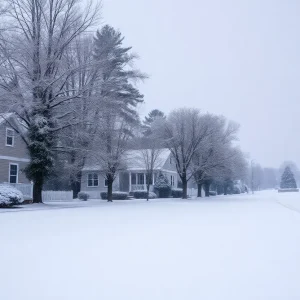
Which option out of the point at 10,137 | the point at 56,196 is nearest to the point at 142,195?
the point at 56,196

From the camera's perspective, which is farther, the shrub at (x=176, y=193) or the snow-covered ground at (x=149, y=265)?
the shrub at (x=176, y=193)

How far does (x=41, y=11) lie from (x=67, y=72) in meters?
4.92

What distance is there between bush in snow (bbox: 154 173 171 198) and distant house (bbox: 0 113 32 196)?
1570cm

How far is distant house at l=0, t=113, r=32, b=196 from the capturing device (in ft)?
98.9

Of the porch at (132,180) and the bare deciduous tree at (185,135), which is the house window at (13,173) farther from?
the porch at (132,180)

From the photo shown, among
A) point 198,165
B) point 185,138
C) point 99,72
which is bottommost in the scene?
point 198,165

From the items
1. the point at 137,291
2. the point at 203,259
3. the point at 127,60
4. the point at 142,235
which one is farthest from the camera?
the point at 127,60

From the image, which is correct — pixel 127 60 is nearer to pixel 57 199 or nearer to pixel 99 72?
pixel 99 72

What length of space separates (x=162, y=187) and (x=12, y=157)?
1794cm

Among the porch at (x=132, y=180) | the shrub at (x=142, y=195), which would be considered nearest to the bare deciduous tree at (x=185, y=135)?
the shrub at (x=142, y=195)

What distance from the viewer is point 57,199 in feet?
112

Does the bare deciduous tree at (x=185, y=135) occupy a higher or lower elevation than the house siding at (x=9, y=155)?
higher

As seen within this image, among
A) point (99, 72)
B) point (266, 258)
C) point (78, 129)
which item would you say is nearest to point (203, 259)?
point (266, 258)

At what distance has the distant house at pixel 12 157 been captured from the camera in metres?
30.2
